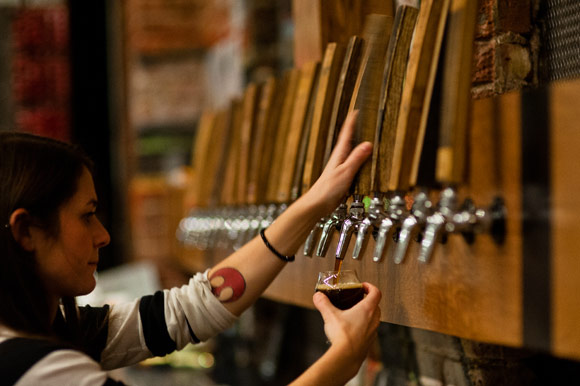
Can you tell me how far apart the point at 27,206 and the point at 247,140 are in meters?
1.33

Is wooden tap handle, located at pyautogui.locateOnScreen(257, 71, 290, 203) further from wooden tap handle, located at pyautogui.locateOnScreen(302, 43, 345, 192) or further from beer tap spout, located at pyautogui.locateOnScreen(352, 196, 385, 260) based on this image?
beer tap spout, located at pyautogui.locateOnScreen(352, 196, 385, 260)

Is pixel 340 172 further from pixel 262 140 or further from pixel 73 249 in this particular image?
pixel 262 140

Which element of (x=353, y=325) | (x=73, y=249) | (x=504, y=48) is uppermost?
(x=504, y=48)

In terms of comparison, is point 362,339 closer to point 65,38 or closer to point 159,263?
point 159,263

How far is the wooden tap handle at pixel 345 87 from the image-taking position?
6.20 feet

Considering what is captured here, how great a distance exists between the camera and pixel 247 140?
9.15ft

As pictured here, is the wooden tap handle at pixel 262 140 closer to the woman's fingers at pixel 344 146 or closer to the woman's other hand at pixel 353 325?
the woman's fingers at pixel 344 146

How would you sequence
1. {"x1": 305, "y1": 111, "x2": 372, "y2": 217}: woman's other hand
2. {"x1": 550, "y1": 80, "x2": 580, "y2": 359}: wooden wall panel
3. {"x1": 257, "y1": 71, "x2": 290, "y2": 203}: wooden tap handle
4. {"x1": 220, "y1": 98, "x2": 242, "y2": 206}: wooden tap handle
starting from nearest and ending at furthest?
{"x1": 550, "y1": 80, "x2": 580, "y2": 359}: wooden wall panel → {"x1": 305, "y1": 111, "x2": 372, "y2": 217}: woman's other hand → {"x1": 257, "y1": 71, "x2": 290, "y2": 203}: wooden tap handle → {"x1": 220, "y1": 98, "x2": 242, "y2": 206}: wooden tap handle

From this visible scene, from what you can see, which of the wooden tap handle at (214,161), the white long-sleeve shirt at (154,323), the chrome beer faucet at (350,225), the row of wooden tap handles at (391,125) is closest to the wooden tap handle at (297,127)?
the row of wooden tap handles at (391,125)

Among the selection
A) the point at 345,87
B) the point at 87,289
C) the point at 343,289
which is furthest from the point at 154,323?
the point at 345,87

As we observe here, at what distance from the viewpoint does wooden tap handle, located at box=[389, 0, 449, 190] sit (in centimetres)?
150

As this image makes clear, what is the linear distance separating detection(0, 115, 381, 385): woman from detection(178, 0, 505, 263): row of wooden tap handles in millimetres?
63

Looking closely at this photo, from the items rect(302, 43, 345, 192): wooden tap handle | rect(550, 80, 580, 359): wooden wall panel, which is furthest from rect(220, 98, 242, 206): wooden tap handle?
rect(550, 80, 580, 359): wooden wall panel

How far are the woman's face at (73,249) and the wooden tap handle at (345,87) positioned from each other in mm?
612
